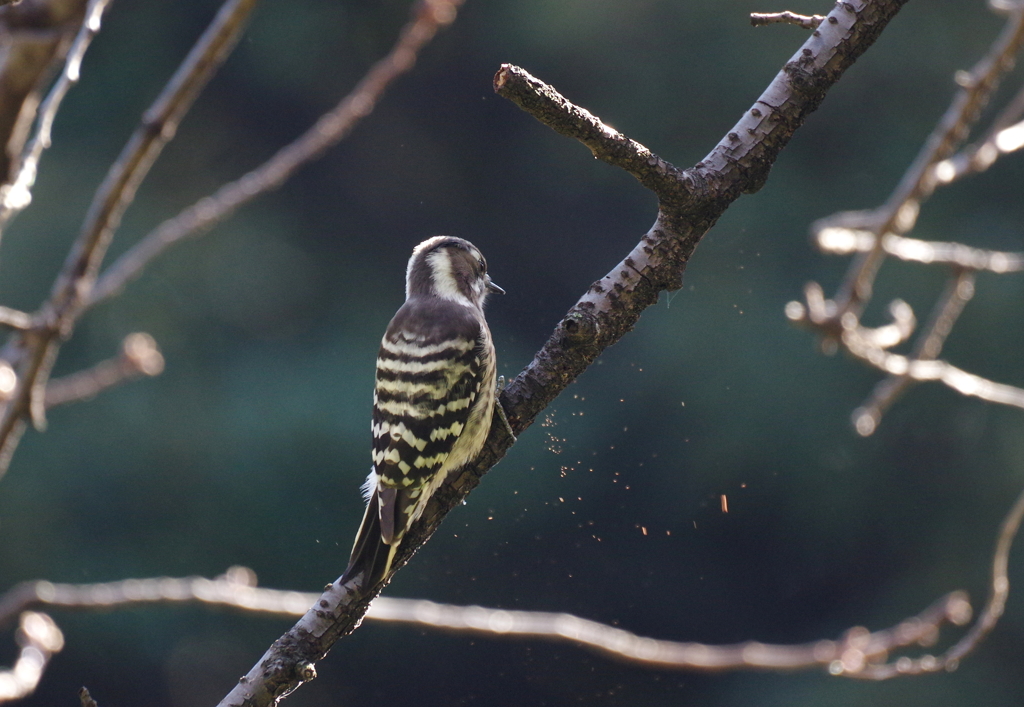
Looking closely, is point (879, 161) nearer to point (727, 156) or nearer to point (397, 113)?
point (397, 113)

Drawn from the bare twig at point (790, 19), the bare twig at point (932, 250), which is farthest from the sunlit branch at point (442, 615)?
the bare twig at point (790, 19)

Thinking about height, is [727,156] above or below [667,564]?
above

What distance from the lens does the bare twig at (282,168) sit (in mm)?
2195

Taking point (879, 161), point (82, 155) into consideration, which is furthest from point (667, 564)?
point (82, 155)

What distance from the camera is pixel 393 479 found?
1945 mm

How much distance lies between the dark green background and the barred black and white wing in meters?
5.98

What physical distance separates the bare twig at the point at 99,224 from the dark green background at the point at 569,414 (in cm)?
644

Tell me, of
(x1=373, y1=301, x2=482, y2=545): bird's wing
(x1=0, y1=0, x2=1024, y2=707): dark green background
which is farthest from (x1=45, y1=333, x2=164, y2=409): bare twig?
(x1=0, y1=0, x2=1024, y2=707): dark green background

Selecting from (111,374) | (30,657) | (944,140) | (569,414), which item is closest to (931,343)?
(944,140)

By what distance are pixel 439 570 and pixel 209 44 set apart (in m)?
7.56

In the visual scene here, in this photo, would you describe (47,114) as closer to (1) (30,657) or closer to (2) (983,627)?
(1) (30,657)

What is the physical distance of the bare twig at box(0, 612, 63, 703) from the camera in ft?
6.40

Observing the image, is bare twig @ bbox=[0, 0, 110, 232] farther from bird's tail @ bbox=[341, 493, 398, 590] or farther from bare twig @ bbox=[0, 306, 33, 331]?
bird's tail @ bbox=[341, 493, 398, 590]

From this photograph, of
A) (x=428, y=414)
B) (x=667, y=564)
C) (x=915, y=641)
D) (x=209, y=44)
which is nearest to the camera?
(x=209, y=44)
